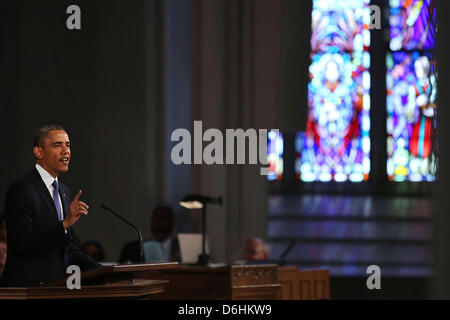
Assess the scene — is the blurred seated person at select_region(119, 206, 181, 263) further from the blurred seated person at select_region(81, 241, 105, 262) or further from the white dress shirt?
the white dress shirt

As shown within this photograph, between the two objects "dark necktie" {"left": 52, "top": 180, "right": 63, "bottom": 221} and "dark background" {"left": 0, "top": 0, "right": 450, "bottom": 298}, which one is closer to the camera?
"dark necktie" {"left": 52, "top": 180, "right": 63, "bottom": 221}

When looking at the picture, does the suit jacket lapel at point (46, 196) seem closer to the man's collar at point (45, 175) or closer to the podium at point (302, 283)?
the man's collar at point (45, 175)

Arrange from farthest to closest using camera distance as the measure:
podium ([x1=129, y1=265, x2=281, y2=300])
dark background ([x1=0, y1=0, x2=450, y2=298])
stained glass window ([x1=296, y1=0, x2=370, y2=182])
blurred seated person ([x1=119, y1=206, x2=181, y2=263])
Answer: stained glass window ([x1=296, y1=0, x2=370, y2=182]) → dark background ([x1=0, y1=0, x2=450, y2=298]) → blurred seated person ([x1=119, y1=206, x2=181, y2=263]) → podium ([x1=129, y1=265, x2=281, y2=300])

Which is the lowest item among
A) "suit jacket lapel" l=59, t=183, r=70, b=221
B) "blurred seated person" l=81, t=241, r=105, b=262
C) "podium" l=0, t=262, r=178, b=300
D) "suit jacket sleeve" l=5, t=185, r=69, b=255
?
"blurred seated person" l=81, t=241, r=105, b=262

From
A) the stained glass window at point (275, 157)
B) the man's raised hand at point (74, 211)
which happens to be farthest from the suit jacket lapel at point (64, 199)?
the stained glass window at point (275, 157)

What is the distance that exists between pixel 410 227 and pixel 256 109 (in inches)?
76.8

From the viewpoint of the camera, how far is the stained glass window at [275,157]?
10430 millimetres

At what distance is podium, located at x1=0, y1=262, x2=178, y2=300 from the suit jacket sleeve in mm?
173

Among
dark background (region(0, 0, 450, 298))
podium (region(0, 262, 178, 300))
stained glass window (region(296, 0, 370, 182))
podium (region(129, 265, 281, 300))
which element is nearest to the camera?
podium (region(0, 262, 178, 300))

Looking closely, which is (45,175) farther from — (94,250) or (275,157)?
(275,157)

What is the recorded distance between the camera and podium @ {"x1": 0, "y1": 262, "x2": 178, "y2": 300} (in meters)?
4.03

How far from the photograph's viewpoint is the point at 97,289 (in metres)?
4.13

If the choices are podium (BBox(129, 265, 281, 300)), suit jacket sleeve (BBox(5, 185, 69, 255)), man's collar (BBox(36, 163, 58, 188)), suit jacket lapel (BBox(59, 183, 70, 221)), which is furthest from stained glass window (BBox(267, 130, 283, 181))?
suit jacket sleeve (BBox(5, 185, 69, 255))
